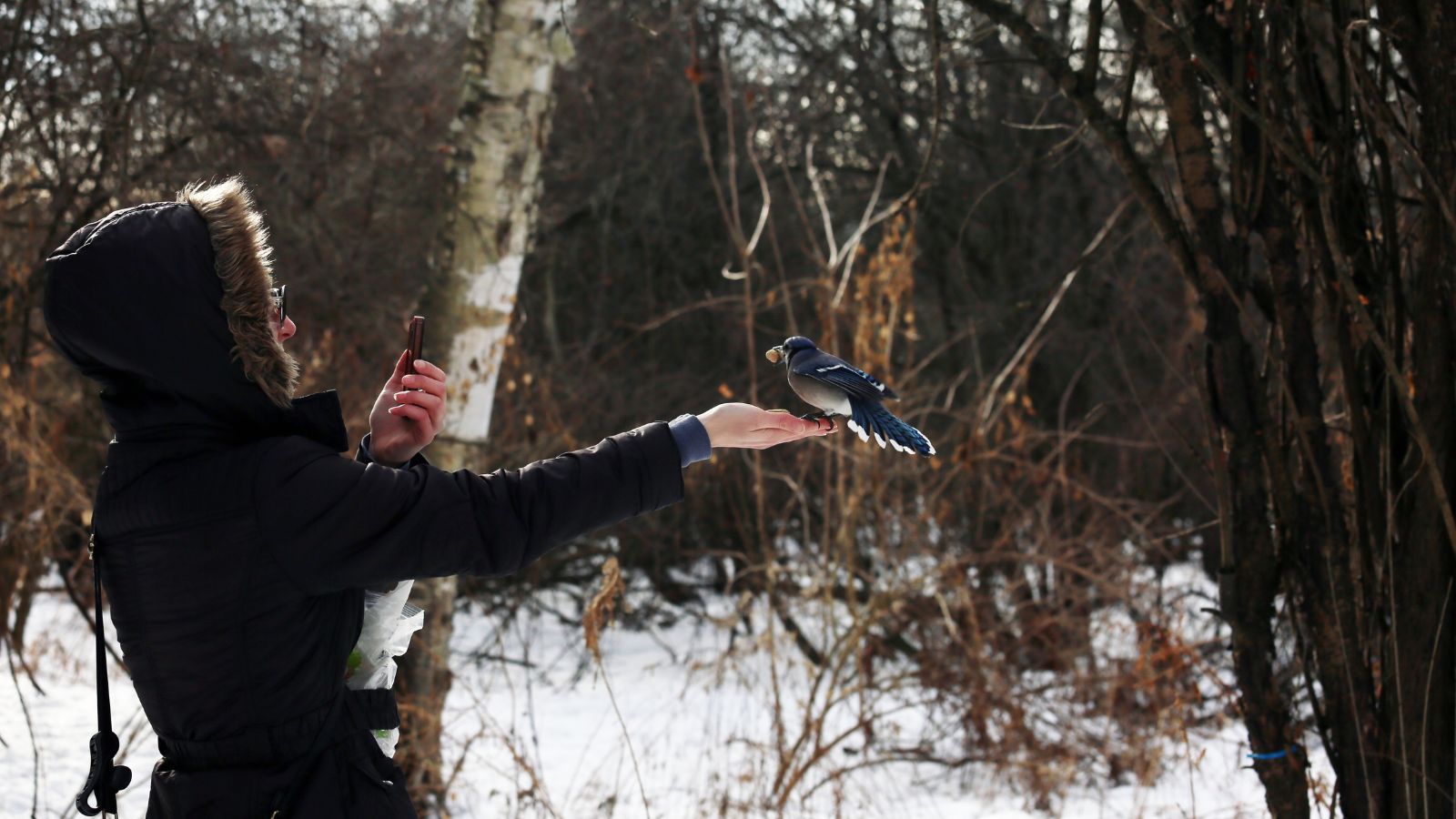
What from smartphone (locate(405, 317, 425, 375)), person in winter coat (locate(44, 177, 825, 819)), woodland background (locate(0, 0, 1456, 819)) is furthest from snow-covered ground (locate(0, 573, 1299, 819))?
person in winter coat (locate(44, 177, 825, 819))

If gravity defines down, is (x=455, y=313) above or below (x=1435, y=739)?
above

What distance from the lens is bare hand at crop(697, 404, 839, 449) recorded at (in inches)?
68.4

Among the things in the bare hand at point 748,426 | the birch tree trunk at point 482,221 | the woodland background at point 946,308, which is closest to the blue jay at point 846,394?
the bare hand at point 748,426

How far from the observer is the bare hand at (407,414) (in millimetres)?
1813

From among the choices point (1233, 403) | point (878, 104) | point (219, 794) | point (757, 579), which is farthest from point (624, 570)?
point (219, 794)

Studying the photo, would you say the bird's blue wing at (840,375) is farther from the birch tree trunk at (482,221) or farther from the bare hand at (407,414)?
the birch tree trunk at (482,221)

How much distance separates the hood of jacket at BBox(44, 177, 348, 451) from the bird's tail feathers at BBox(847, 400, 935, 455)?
0.77 meters

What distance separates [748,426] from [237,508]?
670 millimetres

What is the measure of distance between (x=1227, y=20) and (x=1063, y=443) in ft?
9.60

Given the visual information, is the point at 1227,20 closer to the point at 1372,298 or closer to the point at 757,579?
the point at 1372,298

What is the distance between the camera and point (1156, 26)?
8.43 feet

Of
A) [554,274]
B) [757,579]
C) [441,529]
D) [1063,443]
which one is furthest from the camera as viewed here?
[554,274]

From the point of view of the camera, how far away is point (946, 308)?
28.9 feet

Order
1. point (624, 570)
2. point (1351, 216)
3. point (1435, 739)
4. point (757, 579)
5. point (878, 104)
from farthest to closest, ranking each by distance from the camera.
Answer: point (624, 570) → point (878, 104) → point (757, 579) → point (1351, 216) → point (1435, 739)
